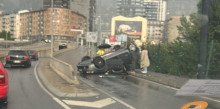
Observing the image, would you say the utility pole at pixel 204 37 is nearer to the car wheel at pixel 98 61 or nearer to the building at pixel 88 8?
the car wheel at pixel 98 61

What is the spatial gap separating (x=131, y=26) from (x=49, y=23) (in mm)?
44092

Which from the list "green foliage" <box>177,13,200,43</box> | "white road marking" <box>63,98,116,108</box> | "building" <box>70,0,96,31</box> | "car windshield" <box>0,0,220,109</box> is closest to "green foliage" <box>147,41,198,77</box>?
"car windshield" <box>0,0,220,109</box>

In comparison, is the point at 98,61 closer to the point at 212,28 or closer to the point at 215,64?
the point at 215,64

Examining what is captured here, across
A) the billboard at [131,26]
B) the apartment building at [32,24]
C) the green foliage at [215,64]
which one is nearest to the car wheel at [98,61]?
the green foliage at [215,64]

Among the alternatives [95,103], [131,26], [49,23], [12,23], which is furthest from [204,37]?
[12,23]

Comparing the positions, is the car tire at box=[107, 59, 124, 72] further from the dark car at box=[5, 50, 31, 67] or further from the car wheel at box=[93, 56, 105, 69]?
the dark car at box=[5, 50, 31, 67]

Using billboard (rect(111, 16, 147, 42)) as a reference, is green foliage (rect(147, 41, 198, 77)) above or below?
below

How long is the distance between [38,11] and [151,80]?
139397 millimetres

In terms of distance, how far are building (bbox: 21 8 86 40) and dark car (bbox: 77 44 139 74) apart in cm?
11342

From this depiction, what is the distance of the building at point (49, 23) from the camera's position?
132375 mm

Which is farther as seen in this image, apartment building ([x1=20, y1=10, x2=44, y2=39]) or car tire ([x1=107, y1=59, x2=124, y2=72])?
apartment building ([x1=20, y1=10, x2=44, y2=39])

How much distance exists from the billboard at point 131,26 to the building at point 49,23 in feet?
58.9

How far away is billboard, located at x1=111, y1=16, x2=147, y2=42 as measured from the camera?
133375 millimetres

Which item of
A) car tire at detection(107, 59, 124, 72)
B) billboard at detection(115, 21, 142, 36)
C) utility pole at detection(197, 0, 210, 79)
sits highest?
billboard at detection(115, 21, 142, 36)
